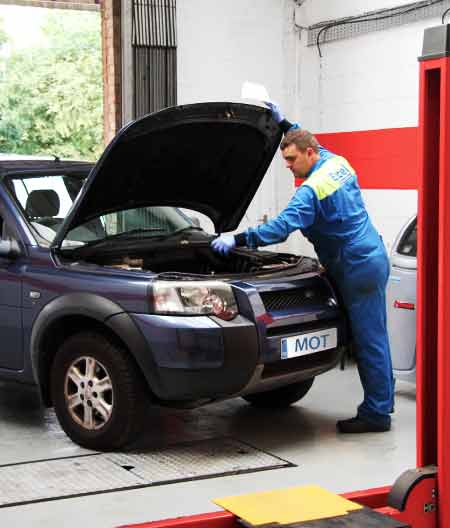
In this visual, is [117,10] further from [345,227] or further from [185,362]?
[185,362]

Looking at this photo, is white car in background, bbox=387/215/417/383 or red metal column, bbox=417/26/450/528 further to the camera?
white car in background, bbox=387/215/417/383

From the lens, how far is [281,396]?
6.95 m

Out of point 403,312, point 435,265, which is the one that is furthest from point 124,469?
point 435,265

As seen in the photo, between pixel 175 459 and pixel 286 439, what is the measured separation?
31.3 inches

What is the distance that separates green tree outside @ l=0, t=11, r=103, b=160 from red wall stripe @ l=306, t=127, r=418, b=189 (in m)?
16.4

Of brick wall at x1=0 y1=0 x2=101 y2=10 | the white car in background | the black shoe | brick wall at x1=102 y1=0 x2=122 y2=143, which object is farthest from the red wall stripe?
the black shoe

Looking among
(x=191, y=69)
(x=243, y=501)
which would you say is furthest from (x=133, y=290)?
(x=191, y=69)

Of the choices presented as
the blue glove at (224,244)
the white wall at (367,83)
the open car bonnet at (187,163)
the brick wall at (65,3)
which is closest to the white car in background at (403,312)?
the open car bonnet at (187,163)

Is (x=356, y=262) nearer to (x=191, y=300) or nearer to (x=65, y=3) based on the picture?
(x=191, y=300)

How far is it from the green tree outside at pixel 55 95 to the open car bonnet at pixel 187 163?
1952cm

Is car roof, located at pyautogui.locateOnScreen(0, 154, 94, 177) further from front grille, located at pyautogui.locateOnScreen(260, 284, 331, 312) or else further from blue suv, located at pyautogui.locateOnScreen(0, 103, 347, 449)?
front grille, located at pyautogui.locateOnScreen(260, 284, 331, 312)

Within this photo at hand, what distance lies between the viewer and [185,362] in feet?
18.2

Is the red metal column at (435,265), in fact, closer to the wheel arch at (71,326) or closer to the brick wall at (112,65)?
the wheel arch at (71,326)

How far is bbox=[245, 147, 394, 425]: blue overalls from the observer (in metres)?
6.27
